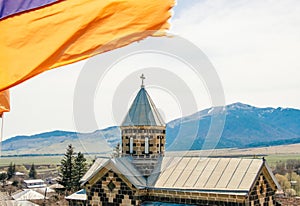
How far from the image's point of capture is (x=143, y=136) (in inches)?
805

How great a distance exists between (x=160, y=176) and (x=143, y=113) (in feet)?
9.62

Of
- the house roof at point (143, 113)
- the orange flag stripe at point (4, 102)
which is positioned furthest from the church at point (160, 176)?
the orange flag stripe at point (4, 102)

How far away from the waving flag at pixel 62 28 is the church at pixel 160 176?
46.7 ft

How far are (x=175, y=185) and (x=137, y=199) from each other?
1.67 meters

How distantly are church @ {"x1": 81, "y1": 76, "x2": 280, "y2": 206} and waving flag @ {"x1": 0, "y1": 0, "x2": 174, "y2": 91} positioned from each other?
14.2 m

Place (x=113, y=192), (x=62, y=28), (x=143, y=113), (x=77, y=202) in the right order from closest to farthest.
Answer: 1. (x=62, y=28)
2. (x=113, y=192)
3. (x=143, y=113)
4. (x=77, y=202)

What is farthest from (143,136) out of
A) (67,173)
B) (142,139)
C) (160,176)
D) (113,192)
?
(67,173)

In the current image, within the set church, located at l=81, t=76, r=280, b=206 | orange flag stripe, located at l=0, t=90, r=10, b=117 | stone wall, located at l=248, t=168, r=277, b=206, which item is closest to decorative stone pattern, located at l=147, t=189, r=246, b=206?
church, located at l=81, t=76, r=280, b=206

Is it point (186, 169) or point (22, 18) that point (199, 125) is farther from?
point (22, 18)

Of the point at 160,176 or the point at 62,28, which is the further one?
the point at 160,176

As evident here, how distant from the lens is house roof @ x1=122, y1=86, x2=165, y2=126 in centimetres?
2045

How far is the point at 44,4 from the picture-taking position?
308 centimetres

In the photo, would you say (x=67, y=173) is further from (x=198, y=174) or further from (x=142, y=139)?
(x=198, y=174)

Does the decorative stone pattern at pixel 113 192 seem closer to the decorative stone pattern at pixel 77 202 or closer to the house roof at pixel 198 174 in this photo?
the house roof at pixel 198 174
